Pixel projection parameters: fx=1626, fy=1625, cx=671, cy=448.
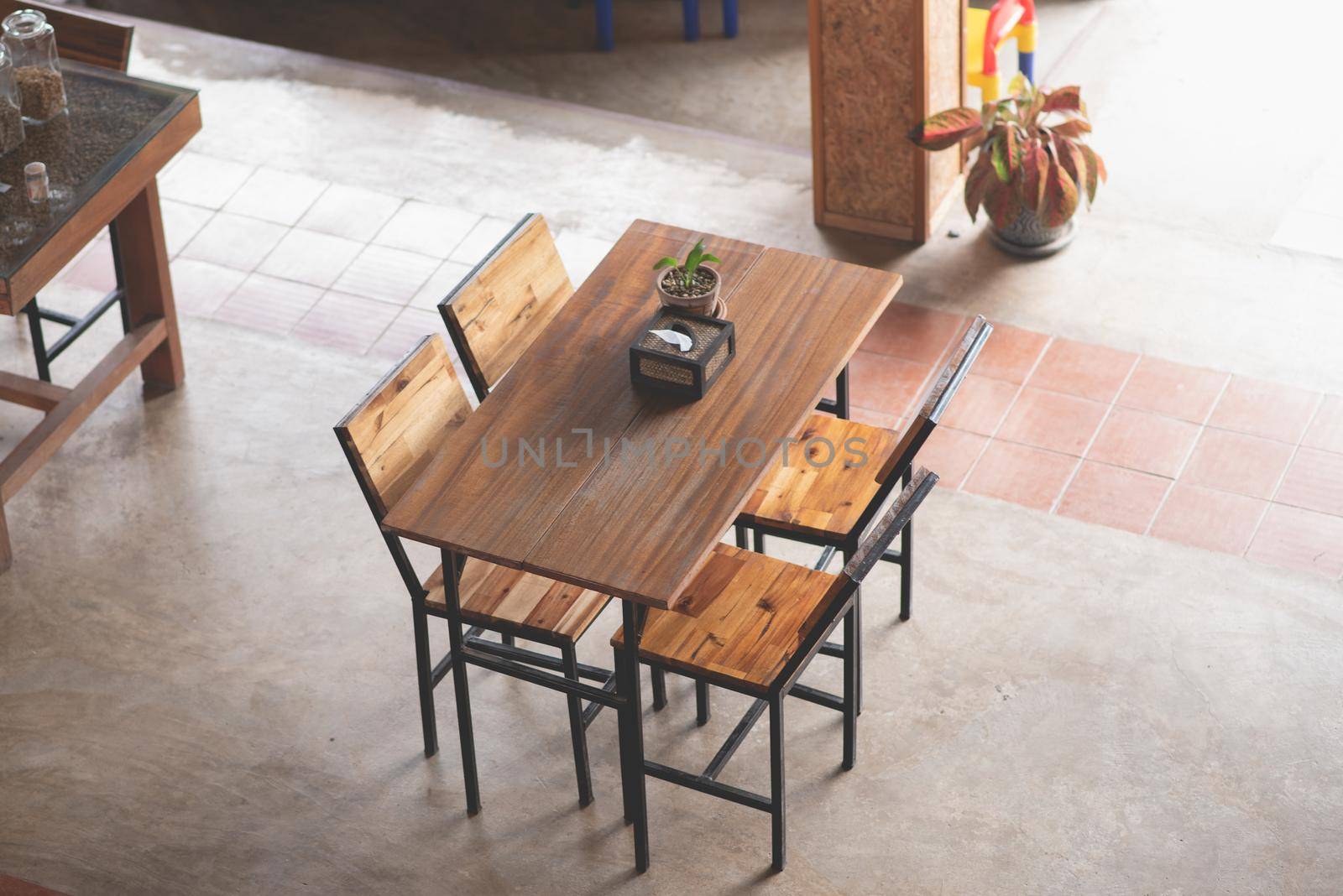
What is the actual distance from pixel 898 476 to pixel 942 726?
2.48 feet

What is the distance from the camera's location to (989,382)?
5297 mm

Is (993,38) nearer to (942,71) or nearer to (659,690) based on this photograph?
(942,71)

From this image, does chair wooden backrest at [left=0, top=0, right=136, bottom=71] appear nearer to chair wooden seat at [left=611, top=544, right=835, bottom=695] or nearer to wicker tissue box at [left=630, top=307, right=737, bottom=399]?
wicker tissue box at [left=630, top=307, right=737, bottom=399]

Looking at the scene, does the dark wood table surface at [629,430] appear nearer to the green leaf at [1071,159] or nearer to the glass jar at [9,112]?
the green leaf at [1071,159]

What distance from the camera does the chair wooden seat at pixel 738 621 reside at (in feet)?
11.6

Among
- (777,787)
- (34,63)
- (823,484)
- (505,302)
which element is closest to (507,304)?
(505,302)

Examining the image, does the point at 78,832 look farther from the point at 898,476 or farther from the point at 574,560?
the point at 898,476

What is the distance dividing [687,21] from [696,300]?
4033 mm

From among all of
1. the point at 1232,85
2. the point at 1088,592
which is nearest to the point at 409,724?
the point at 1088,592

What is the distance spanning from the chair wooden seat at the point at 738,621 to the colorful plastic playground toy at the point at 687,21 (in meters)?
4.24

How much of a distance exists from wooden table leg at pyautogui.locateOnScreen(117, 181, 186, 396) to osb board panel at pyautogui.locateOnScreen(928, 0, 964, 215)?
2.64m

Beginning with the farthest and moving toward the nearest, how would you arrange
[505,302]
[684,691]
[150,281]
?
[150,281], [684,691], [505,302]

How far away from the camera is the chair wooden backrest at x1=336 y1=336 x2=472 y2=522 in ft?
11.7

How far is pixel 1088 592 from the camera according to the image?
451 centimetres
